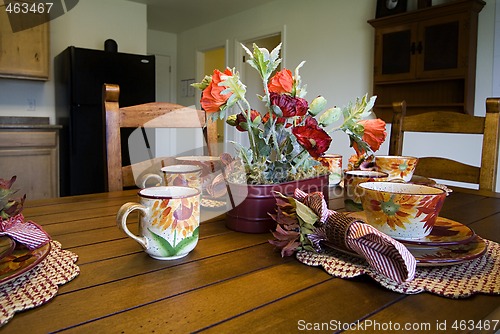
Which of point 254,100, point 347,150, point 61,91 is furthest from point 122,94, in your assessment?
point 347,150

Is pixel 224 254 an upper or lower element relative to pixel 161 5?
lower

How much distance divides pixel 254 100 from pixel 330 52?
4.84ft

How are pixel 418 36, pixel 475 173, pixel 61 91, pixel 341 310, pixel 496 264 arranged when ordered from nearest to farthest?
pixel 341 310
pixel 496 264
pixel 475 173
pixel 418 36
pixel 61 91

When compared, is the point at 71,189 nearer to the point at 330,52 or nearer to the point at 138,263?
the point at 330,52

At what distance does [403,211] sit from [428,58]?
2747 mm

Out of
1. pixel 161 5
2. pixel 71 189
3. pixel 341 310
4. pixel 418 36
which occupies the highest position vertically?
pixel 161 5

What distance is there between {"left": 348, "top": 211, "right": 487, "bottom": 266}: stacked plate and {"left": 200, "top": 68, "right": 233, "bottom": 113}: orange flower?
0.39 meters

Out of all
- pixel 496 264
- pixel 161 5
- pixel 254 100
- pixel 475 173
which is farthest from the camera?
pixel 254 100

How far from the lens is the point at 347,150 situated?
12.1 ft

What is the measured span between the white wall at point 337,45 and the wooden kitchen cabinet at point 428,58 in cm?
10

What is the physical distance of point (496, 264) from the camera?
22.8 inches

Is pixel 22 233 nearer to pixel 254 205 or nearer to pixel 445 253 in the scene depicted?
pixel 254 205

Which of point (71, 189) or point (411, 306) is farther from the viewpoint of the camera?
point (71, 189)

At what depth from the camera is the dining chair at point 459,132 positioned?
1.44m
